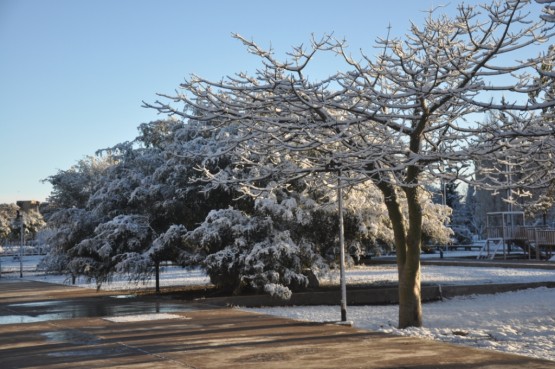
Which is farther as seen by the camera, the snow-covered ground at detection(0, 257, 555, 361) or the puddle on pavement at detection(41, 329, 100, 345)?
the puddle on pavement at detection(41, 329, 100, 345)

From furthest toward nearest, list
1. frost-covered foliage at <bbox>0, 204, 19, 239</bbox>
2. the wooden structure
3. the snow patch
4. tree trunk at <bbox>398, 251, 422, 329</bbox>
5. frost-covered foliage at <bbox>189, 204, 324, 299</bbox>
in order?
frost-covered foliage at <bbox>0, 204, 19, 239</bbox> → the wooden structure → frost-covered foliage at <bbox>189, 204, 324, 299</bbox> → the snow patch → tree trunk at <bbox>398, 251, 422, 329</bbox>

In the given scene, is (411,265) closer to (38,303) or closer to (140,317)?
(140,317)

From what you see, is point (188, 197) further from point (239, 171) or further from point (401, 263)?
point (401, 263)

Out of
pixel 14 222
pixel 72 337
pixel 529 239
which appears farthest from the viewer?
pixel 14 222

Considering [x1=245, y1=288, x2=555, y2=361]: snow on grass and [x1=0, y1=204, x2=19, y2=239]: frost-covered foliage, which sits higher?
[x1=0, y1=204, x2=19, y2=239]: frost-covered foliage

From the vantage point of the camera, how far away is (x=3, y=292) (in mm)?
26781

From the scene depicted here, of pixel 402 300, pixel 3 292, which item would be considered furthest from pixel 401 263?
pixel 3 292

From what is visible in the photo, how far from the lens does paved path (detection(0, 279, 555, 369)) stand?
32.4ft

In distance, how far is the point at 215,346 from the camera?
11.6 meters

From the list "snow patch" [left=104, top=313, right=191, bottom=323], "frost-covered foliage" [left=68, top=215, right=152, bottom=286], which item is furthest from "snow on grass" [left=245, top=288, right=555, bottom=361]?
"frost-covered foliage" [left=68, top=215, right=152, bottom=286]

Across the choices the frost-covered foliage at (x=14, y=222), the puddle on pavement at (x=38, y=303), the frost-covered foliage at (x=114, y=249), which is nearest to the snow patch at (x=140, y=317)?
the puddle on pavement at (x=38, y=303)

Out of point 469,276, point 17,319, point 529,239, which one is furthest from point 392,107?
point 529,239

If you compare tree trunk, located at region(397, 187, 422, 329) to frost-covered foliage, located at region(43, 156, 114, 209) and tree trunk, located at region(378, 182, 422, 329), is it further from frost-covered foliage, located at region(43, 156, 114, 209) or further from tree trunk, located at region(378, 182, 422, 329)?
frost-covered foliage, located at region(43, 156, 114, 209)

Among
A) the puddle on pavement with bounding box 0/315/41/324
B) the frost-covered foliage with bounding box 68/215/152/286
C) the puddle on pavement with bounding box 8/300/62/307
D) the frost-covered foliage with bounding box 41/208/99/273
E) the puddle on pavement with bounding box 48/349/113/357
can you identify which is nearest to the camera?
the puddle on pavement with bounding box 48/349/113/357
